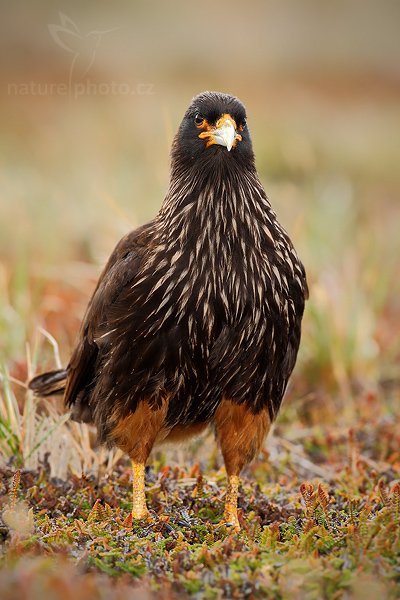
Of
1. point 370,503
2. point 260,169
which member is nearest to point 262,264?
point 370,503

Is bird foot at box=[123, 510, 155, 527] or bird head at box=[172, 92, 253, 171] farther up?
bird head at box=[172, 92, 253, 171]

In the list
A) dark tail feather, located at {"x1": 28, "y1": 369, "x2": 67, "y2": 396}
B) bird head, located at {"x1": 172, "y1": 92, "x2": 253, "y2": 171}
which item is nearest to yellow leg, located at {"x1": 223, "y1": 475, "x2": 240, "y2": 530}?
dark tail feather, located at {"x1": 28, "y1": 369, "x2": 67, "y2": 396}

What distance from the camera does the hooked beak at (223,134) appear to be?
3.92m

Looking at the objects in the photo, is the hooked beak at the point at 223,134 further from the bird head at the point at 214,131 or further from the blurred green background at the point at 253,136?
the blurred green background at the point at 253,136

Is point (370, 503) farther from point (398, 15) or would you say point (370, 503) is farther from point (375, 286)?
point (398, 15)

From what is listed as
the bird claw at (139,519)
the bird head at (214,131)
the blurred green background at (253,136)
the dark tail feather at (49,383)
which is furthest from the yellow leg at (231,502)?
the blurred green background at (253,136)

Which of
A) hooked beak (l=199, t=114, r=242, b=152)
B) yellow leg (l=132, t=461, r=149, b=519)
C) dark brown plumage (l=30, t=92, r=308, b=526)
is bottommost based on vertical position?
yellow leg (l=132, t=461, r=149, b=519)

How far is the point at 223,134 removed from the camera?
3951 millimetres

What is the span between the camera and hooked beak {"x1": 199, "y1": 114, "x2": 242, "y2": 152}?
3920mm

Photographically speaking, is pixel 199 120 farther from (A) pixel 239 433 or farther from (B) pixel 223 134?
(A) pixel 239 433

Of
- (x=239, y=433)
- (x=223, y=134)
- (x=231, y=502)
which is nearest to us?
(x=223, y=134)

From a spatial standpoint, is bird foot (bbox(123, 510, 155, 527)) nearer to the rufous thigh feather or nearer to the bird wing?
the rufous thigh feather

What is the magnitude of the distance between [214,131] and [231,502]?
175 centimetres

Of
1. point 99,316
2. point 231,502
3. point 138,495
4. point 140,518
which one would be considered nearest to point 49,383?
point 99,316
